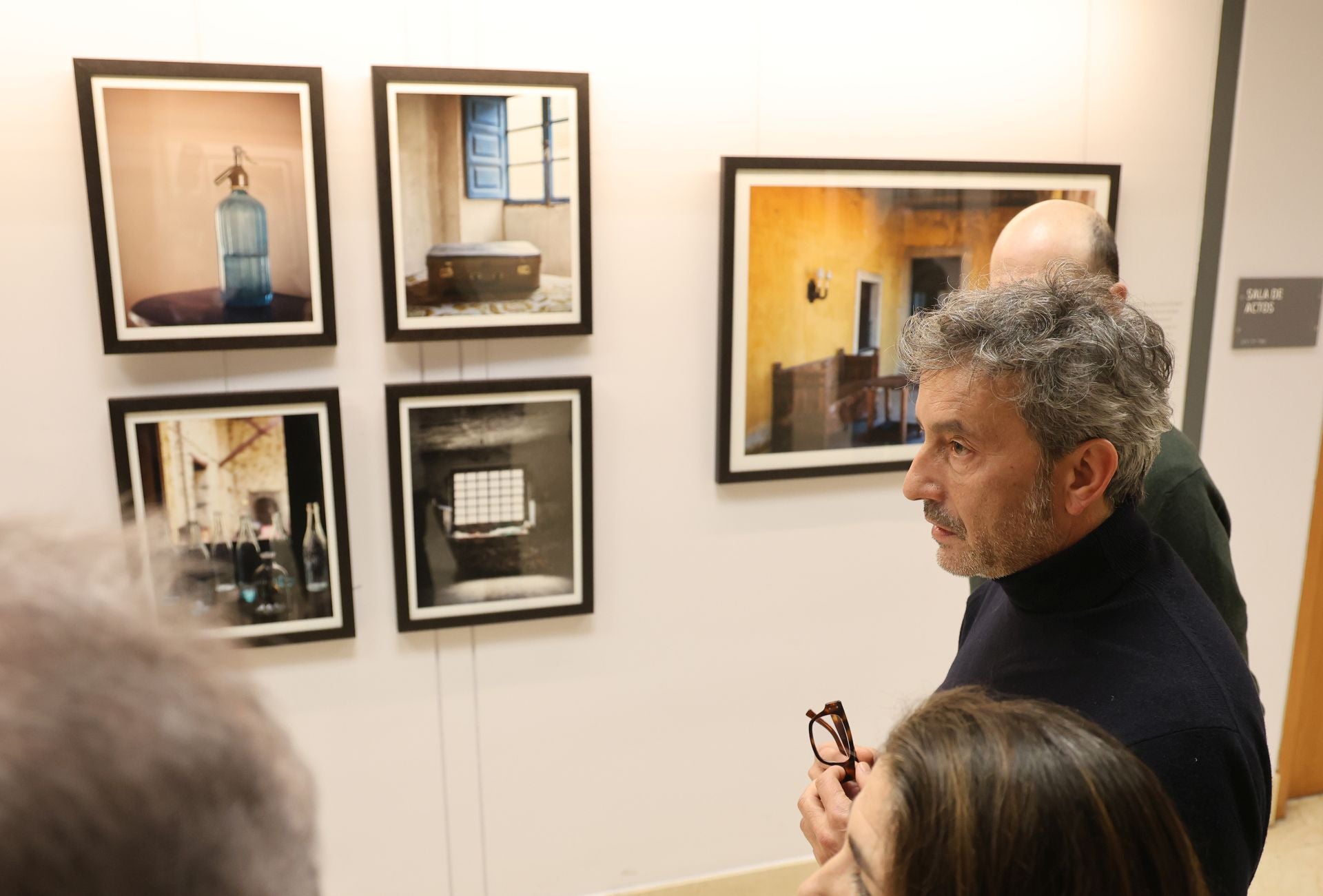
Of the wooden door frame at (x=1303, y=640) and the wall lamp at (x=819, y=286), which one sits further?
the wooden door frame at (x=1303, y=640)

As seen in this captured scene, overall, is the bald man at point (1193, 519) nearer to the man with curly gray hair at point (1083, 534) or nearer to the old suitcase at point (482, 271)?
the man with curly gray hair at point (1083, 534)

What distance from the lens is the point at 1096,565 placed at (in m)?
1.44

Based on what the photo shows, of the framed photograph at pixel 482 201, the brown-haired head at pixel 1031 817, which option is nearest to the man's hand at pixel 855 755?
the brown-haired head at pixel 1031 817

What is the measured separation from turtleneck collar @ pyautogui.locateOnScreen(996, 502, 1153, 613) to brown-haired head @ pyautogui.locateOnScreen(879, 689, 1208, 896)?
0.46 meters

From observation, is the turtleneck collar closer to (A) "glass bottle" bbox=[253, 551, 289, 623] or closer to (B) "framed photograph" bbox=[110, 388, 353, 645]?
(B) "framed photograph" bbox=[110, 388, 353, 645]

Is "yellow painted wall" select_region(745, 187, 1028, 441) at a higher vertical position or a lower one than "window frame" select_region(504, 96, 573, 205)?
lower

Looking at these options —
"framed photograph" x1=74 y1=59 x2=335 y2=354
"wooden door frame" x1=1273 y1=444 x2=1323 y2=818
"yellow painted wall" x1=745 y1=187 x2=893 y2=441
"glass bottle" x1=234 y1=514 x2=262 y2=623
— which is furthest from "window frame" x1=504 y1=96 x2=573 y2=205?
"wooden door frame" x1=1273 y1=444 x2=1323 y2=818

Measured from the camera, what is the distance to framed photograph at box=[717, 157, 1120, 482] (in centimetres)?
262

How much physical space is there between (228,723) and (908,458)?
2.59 metres

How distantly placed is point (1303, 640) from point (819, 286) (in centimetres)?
229

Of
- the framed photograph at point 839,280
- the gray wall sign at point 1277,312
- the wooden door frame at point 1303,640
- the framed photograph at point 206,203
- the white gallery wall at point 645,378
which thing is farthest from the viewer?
the wooden door frame at point 1303,640

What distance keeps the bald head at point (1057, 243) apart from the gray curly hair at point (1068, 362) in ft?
2.29

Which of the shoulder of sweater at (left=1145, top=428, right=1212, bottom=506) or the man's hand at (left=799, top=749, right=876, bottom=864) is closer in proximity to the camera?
the man's hand at (left=799, top=749, right=876, bottom=864)

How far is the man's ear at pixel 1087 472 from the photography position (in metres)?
1.44
